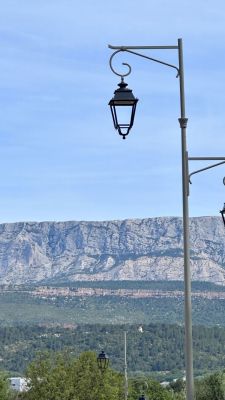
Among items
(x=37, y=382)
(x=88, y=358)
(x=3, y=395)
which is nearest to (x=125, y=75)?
(x=37, y=382)

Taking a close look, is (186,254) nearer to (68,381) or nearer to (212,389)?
(68,381)

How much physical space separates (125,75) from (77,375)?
91571 millimetres

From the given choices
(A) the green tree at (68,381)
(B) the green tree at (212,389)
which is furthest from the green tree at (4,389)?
(B) the green tree at (212,389)

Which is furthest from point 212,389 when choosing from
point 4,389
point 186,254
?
point 186,254

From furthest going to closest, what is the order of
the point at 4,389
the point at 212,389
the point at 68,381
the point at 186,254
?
the point at 212,389, the point at 4,389, the point at 68,381, the point at 186,254

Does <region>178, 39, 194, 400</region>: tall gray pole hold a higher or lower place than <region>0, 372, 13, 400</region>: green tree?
lower

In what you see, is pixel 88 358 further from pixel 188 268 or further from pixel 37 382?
pixel 188 268

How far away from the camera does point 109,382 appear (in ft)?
373

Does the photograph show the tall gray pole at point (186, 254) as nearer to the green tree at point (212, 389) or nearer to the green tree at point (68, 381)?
the green tree at point (68, 381)

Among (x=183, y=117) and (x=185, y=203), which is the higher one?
(x=183, y=117)

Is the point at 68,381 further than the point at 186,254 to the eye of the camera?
Yes

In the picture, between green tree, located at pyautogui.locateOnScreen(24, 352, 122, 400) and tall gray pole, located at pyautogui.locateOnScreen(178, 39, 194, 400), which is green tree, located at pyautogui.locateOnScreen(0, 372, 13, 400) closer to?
green tree, located at pyautogui.locateOnScreen(24, 352, 122, 400)

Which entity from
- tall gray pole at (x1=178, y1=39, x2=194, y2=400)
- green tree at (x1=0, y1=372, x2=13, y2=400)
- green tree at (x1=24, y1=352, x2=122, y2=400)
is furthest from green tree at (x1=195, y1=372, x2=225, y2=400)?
tall gray pole at (x1=178, y1=39, x2=194, y2=400)

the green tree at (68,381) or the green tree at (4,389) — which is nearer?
the green tree at (68,381)
